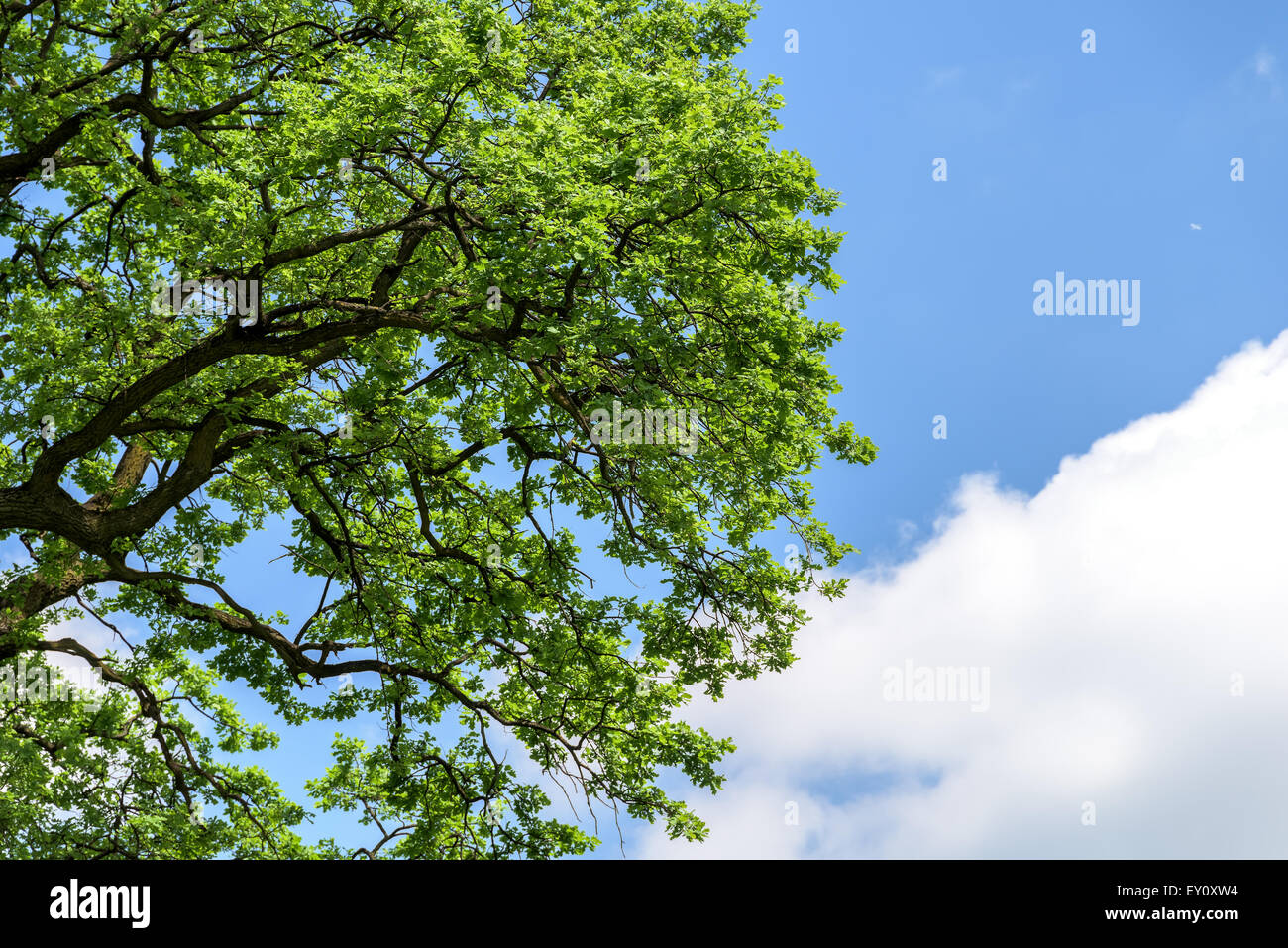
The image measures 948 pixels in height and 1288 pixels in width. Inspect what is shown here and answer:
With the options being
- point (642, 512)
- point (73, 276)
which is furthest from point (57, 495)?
point (642, 512)

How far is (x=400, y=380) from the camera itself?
41.8 feet

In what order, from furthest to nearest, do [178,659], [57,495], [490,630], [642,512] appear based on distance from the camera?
[178,659]
[490,630]
[57,495]
[642,512]

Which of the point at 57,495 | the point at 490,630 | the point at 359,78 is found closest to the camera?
the point at 359,78

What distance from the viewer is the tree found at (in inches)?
429

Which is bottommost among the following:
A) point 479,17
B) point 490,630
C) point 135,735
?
point 135,735

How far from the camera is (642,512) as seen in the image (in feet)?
39.6

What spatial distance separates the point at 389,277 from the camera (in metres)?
12.4

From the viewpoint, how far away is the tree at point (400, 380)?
35.7 feet
